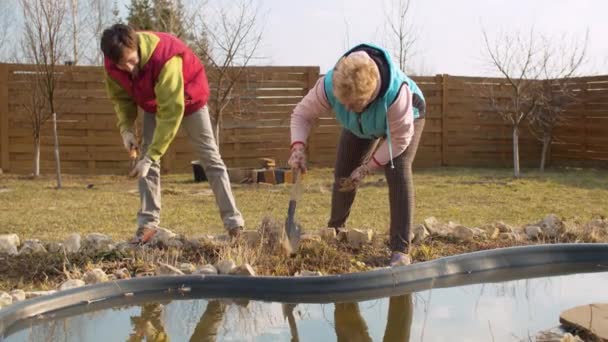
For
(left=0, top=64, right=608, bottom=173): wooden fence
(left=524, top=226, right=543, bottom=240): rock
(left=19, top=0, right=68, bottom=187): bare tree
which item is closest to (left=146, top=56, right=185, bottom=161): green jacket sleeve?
(left=524, top=226, right=543, bottom=240): rock

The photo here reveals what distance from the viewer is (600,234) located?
13.0ft

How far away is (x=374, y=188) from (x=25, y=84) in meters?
4.92

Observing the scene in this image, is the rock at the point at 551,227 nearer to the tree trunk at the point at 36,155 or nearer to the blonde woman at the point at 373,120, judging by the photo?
the blonde woman at the point at 373,120

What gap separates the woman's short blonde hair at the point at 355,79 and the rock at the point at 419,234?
4.10 feet

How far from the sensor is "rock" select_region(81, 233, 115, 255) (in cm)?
325

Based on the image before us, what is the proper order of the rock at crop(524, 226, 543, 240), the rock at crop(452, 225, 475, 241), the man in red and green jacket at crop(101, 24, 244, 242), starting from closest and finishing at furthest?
the man in red and green jacket at crop(101, 24, 244, 242) < the rock at crop(452, 225, 475, 241) < the rock at crop(524, 226, 543, 240)

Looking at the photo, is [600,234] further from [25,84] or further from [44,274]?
[25,84]

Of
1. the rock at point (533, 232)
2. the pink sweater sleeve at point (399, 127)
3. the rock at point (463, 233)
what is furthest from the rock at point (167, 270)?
the rock at point (533, 232)

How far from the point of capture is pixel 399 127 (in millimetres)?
2889

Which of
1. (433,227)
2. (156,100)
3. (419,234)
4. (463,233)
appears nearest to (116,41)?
(156,100)

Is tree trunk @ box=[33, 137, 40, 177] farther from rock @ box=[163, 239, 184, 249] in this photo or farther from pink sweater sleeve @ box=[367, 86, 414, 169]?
pink sweater sleeve @ box=[367, 86, 414, 169]

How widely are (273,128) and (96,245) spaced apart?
22.0ft

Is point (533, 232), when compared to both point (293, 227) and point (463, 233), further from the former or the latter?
point (293, 227)

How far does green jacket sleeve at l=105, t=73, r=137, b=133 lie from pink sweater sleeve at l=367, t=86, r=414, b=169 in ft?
4.65
